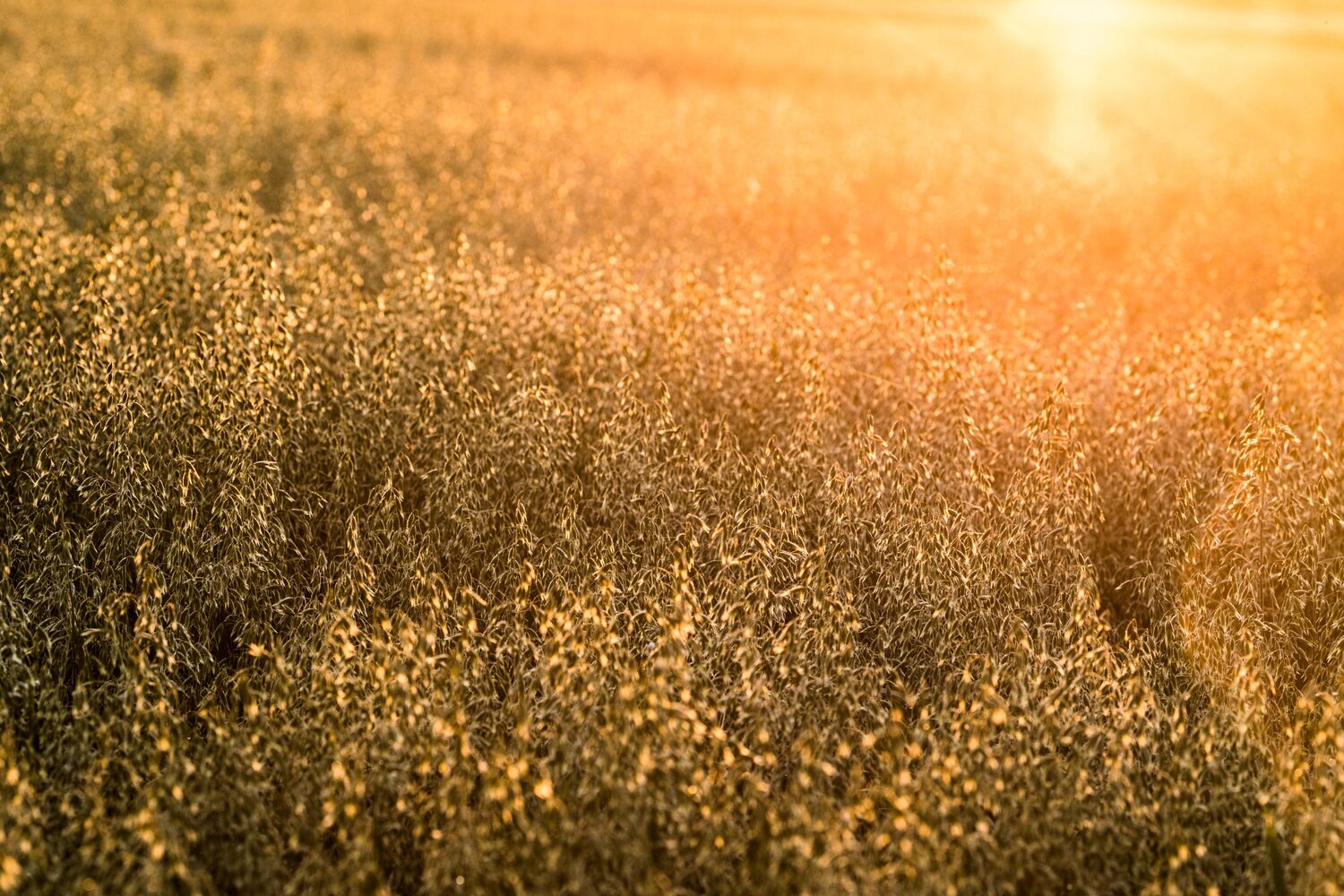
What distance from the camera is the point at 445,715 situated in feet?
14.6

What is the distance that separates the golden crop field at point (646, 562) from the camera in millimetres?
4234

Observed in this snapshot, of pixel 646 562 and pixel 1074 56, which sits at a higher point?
pixel 1074 56

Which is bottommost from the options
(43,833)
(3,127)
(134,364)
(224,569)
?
(43,833)

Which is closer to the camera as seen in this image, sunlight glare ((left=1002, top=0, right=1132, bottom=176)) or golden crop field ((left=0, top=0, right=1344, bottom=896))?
golden crop field ((left=0, top=0, right=1344, bottom=896))

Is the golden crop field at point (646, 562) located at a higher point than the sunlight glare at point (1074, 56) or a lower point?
lower

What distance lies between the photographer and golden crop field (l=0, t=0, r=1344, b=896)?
13.9 ft

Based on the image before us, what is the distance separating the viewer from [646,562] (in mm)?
5965

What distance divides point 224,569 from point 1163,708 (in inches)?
196

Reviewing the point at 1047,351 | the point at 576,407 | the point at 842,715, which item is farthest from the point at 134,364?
the point at 1047,351

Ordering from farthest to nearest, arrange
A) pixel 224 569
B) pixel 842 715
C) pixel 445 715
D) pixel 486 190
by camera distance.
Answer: pixel 486 190 → pixel 224 569 → pixel 842 715 → pixel 445 715

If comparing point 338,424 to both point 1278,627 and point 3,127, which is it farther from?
point 3,127

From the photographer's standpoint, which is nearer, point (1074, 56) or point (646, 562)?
point (646, 562)

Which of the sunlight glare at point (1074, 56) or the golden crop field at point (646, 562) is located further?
the sunlight glare at point (1074, 56)

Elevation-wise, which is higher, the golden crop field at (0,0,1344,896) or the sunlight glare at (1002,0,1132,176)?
the sunlight glare at (1002,0,1132,176)
